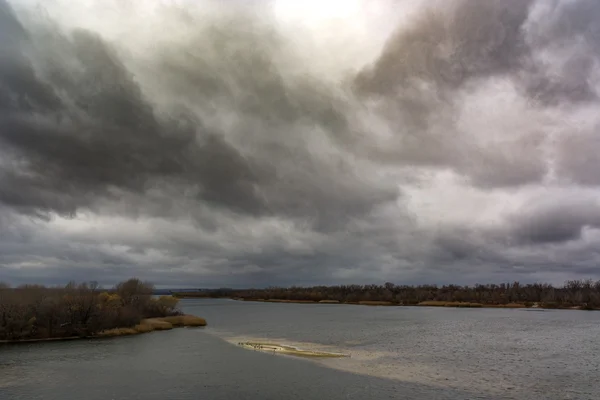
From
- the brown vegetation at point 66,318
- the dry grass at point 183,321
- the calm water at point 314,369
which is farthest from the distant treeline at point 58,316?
the dry grass at point 183,321

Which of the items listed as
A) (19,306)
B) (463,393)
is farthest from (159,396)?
(19,306)

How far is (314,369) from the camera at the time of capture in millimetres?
47031

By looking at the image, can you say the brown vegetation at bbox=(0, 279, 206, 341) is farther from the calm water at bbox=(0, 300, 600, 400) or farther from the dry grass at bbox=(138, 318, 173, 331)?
the calm water at bbox=(0, 300, 600, 400)

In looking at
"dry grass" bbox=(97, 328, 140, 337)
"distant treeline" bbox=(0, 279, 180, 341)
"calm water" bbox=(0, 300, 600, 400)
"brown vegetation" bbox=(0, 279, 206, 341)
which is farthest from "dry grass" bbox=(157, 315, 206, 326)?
"calm water" bbox=(0, 300, 600, 400)

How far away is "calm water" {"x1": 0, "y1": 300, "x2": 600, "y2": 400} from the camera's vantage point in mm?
37250

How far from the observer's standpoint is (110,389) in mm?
38812

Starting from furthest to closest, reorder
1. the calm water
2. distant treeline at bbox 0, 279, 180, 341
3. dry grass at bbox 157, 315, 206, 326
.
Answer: dry grass at bbox 157, 315, 206, 326 → distant treeline at bbox 0, 279, 180, 341 → the calm water

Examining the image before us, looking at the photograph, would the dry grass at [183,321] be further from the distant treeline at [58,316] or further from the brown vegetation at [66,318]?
the distant treeline at [58,316]

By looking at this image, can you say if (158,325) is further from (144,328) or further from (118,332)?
(118,332)

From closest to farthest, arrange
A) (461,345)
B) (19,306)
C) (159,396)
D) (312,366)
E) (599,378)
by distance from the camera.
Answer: (159,396), (599,378), (312,366), (461,345), (19,306)

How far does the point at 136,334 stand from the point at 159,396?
177 ft

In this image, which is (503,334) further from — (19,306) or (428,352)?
(19,306)

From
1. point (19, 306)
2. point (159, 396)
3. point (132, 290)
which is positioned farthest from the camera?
point (132, 290)

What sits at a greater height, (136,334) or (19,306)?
(19,306)
